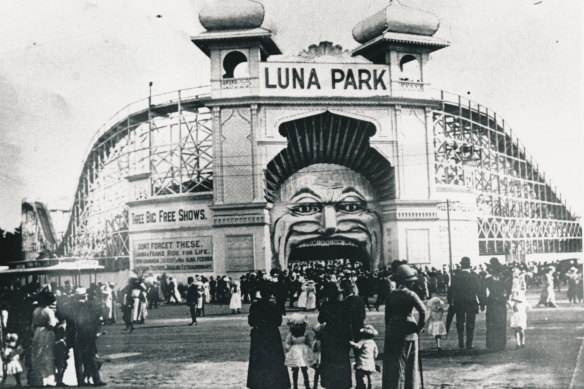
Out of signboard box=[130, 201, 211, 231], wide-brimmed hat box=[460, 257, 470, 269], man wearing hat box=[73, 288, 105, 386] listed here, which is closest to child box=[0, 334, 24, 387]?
man wearing hat box=[73, 288, 105, 386]

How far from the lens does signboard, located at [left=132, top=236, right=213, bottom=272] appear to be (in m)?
33.3

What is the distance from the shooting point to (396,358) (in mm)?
8859

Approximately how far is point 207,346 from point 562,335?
7651mm

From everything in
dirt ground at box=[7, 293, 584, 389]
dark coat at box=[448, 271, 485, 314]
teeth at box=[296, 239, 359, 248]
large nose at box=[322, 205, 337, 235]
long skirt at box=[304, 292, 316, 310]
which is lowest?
dirt ground at box=[7, 293, 584, 389]

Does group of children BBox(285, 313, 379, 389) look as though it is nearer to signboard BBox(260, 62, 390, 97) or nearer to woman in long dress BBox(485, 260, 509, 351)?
woman in long dress BBox(485, 260, 509, 351)

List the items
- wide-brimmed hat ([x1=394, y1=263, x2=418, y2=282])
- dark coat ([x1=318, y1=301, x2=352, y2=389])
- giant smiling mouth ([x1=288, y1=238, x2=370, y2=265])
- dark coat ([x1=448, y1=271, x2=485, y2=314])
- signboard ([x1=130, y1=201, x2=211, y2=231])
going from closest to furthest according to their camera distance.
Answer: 1. wide-brimmed hat ([x1=394, y1=263, x2=418, y2=282])
2. dark coat ([x1=318, y1=301, x2=352, y2=389])
3. dark coat ([x1=448, y1=271, x2=485, y2=314])
4. signboard ([x1=130, y1=201, x2=211, y2=231])
5. giant smiling mouth ([x1=288, y1=238, x2=370, y2=265])

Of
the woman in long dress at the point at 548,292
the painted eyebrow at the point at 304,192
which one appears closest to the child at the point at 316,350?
the woman in long dress at the point at 548,292

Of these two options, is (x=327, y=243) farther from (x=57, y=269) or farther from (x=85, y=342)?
(x=85, y=342)

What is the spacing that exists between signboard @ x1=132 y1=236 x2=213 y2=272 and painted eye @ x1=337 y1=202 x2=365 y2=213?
6.42 m

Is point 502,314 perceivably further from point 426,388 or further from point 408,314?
point 408,314

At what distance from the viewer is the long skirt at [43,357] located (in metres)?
11.1

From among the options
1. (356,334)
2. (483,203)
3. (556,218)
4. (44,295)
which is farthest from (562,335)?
(556,218)

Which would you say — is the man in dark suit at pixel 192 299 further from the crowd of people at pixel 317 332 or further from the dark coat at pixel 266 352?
the dark coat at pixel 266 352

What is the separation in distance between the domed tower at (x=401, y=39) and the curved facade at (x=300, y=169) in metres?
0.09
